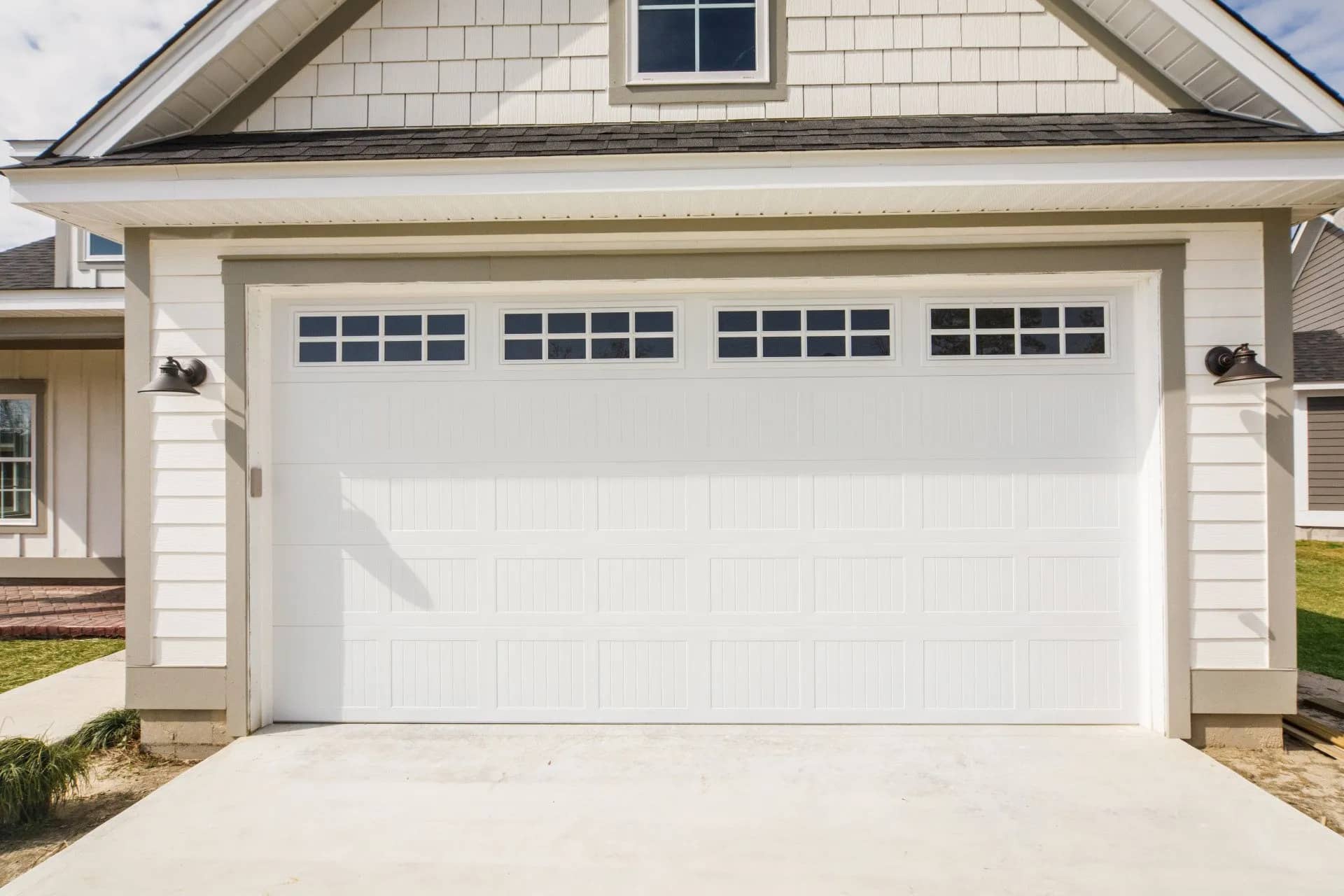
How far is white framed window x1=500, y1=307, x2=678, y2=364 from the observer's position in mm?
4039

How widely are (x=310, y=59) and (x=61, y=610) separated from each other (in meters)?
5.91

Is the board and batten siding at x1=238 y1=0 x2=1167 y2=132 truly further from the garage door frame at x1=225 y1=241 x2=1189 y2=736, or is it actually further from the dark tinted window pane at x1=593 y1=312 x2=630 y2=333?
the dark tinted window pane at x1=593 y1=312 x2=630 y2=333

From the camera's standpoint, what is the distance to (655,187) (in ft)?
11.0

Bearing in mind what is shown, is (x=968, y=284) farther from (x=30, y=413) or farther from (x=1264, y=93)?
(x=30, y=413)

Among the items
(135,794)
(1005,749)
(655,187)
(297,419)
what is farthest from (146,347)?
(1005,749)

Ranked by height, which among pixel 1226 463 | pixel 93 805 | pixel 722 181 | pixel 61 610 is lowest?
pixel 93 805

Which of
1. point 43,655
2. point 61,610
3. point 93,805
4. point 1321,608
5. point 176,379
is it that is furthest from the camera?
point 1321,608

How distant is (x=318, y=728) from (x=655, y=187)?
11.1 ft

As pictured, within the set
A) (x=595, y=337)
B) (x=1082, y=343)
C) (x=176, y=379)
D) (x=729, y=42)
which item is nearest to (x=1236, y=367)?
(x=1082, y=343)

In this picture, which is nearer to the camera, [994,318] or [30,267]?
[994,318]

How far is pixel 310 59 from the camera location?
402cm

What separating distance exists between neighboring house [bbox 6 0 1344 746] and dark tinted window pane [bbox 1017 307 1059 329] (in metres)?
0.02

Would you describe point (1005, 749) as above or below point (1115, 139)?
below

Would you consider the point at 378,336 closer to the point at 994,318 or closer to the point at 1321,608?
the point at 994,318
